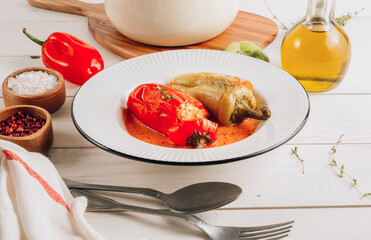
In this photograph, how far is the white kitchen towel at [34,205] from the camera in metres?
0.85

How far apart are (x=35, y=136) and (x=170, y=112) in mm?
346

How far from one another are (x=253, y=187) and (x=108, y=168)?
0.36 metres

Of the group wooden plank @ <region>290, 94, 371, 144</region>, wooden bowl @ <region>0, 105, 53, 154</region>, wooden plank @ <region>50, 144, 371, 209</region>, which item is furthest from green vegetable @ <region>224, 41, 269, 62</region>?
wooden bowl @ <region>0, 105, 53, 154</region>

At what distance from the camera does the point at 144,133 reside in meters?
1.26

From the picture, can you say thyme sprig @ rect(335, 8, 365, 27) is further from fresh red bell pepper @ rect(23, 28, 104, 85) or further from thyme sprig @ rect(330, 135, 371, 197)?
fresh red bell pepper @ rect(23, 28, 104, 85)

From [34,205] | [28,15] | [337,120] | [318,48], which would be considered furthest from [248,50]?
[28,15]

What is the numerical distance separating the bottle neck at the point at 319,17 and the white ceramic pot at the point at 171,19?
33 cm

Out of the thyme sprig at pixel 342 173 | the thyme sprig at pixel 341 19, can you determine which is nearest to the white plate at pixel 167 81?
the thyme sprig at pixel 342 173

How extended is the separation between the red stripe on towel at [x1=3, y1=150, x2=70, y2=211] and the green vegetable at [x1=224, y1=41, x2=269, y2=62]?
0.87m

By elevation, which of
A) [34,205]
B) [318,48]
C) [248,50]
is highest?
[318,48]

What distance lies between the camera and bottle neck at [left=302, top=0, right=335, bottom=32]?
138 centimetres

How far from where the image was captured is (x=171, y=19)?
62.1 inches

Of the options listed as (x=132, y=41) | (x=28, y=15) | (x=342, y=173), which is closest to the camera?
(x=342, y=173)

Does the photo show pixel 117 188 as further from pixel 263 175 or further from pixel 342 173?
pixel 342 173
